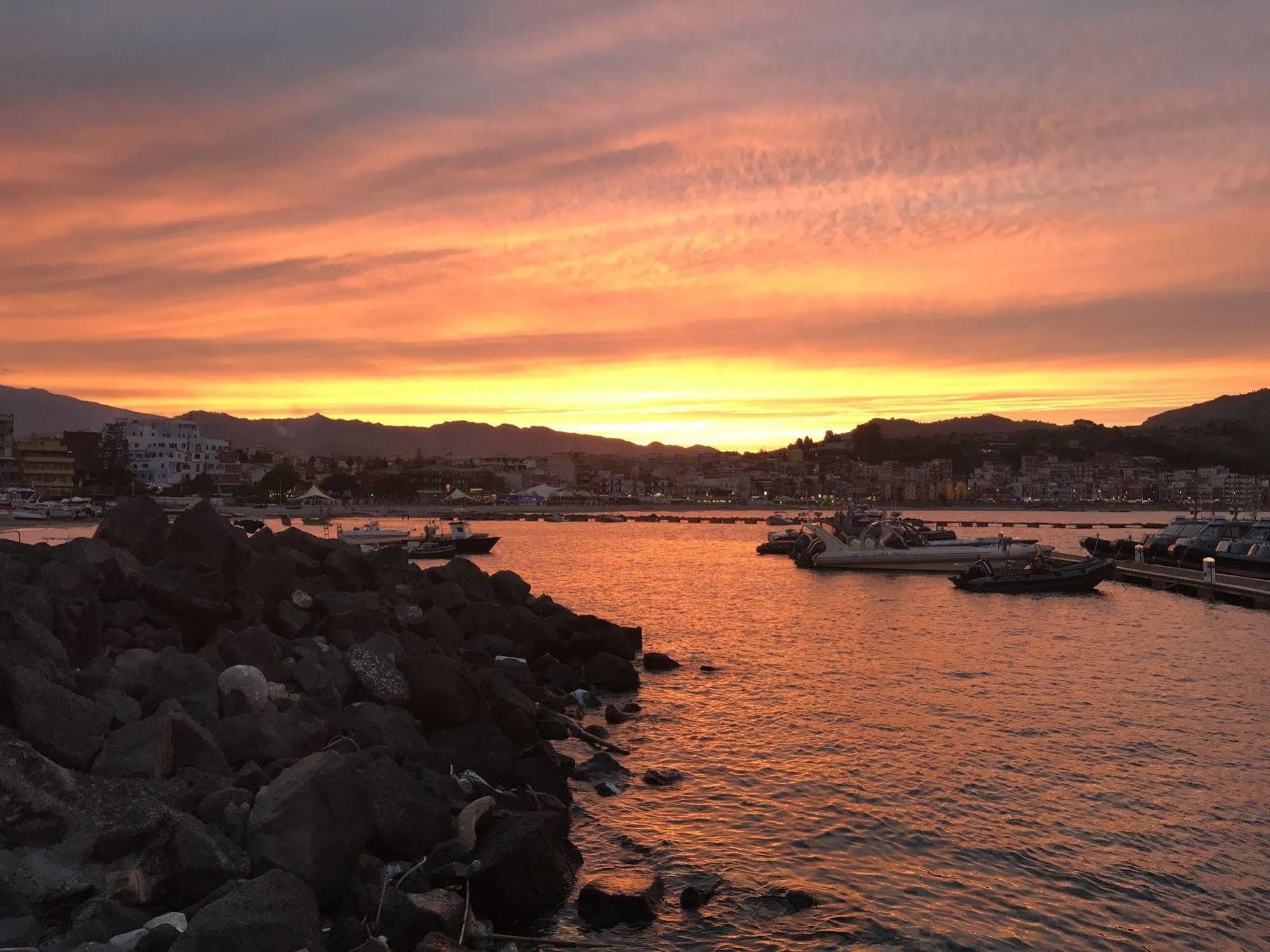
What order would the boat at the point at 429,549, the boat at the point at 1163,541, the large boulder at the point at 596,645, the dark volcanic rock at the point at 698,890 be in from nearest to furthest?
the dark volcanic rock at the point at 698,890 < the large boulder at the point at 596,645 < the boat at the point at 1163,541 < the boat at the point at 429,549

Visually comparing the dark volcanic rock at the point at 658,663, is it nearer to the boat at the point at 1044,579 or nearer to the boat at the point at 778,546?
the boat at the point at 1044,579

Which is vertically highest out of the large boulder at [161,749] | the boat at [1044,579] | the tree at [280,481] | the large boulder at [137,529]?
the tree at [280,481]

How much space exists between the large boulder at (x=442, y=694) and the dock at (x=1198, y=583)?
3527 cm

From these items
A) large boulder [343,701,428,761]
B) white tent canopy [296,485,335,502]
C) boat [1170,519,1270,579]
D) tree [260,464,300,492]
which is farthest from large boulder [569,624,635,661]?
tree [260,464,300,492]

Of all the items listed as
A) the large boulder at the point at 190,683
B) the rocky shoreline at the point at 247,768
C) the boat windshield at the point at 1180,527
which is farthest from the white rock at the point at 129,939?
the boat windshield at the point at 1180,527

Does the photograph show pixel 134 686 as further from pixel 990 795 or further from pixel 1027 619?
pixel 1027 619

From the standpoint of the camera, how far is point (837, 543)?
5888 cm

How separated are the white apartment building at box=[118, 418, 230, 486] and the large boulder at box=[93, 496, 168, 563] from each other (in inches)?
6581

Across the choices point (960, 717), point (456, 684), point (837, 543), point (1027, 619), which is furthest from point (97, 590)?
point (837, 543)

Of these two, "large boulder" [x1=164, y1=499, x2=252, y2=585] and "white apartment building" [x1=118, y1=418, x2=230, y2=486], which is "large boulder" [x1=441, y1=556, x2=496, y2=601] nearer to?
"large boulder" [x1=164, y1=499, x2=252, y2=585]

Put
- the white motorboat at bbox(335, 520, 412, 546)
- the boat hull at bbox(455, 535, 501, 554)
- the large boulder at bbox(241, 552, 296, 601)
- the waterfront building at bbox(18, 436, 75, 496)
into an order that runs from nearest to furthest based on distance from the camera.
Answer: the large boulder at bbox(241, 552, 296, 601), the white motorboat at bbox(335, 520, 412, 546), the boat hull at bbox(455, 535, 501, 554), the waterfront building at bbox(18, 436, 75, 496)

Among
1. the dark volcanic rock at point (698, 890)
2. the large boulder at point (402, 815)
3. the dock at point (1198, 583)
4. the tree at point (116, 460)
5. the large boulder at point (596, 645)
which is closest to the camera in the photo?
the large boulder at point (402, 815)

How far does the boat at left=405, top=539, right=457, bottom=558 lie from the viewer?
67219 mm

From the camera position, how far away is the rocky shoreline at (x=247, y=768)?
714 centimetres
